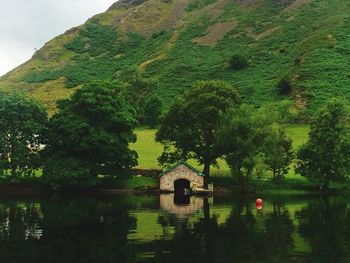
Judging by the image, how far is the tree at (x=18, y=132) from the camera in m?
66.9

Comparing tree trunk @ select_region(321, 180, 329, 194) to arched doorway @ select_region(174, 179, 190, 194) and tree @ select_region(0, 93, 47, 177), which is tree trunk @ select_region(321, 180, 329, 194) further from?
tree @ select_region(0, 93, 47, 177)

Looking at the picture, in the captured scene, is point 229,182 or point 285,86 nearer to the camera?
point 229,182

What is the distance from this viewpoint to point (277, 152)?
226ft

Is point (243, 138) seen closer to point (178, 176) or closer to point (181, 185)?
point (178, 176)

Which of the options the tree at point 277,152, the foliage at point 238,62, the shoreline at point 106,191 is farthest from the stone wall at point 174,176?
the foliage at point 238,62

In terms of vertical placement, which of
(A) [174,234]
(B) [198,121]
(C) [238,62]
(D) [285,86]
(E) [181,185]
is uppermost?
(C) [238,62]

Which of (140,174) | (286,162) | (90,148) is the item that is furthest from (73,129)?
(286,162)

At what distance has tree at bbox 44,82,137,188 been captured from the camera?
218 ft

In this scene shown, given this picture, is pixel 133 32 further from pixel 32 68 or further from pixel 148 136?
pixel 148 136

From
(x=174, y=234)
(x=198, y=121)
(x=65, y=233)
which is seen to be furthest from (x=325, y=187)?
(x=65, y=233)

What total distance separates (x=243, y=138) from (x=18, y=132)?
30.1 metres

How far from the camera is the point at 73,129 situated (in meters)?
67.4

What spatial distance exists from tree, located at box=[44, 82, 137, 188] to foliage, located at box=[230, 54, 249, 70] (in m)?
75.6

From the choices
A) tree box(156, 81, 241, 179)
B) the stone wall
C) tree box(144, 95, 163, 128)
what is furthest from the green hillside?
→ the stone wall
